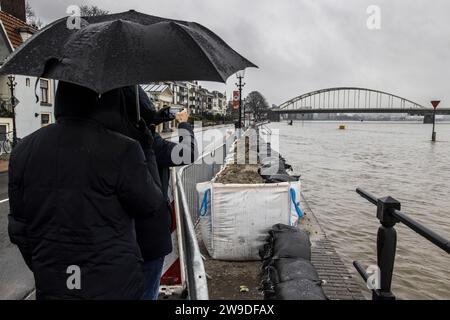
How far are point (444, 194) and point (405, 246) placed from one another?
22.0 feet

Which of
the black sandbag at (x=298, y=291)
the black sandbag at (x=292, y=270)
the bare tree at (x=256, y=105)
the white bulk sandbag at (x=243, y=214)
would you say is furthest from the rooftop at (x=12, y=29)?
the bare tree at (x=256, y=105)

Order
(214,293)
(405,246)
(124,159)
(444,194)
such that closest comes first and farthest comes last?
(124,159) < (214,293) < (405,246) < (444,194)

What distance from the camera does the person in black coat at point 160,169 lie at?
2.12 metres

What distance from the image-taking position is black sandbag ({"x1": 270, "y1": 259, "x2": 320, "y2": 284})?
3.83 m

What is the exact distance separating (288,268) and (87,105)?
290 cm

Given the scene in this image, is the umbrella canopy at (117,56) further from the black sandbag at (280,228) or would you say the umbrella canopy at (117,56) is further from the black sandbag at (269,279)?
the black sandbag at (280,228)

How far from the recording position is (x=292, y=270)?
3930mm

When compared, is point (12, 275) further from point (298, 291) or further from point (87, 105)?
point (87, 105)

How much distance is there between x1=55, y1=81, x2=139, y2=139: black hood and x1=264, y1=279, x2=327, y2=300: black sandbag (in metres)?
2.39

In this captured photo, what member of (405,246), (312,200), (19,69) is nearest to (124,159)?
(19,69)

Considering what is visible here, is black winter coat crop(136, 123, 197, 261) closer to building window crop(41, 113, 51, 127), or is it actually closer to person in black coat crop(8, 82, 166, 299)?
person in black coat crop(8, 82, 166, 299)

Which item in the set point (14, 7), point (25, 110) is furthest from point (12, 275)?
point (14, 7)

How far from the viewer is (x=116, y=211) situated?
5.82 ft

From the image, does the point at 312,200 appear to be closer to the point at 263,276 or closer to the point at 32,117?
the point at 263,276
